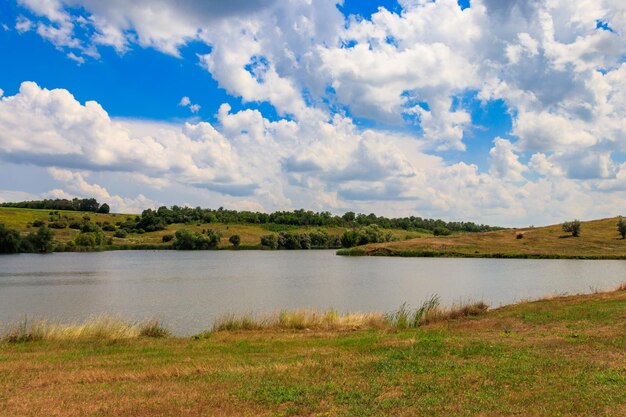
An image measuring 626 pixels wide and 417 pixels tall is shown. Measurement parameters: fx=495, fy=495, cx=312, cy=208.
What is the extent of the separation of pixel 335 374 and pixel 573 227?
112 m

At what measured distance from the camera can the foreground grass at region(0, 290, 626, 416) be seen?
9.73 meters

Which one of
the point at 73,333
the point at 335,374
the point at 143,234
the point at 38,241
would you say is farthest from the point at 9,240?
the point at 335,374

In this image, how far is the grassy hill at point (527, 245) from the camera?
94.2 metres

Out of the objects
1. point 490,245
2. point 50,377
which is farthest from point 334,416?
point 490,245

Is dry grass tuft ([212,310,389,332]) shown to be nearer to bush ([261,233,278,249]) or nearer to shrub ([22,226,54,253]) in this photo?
shrub ([22,226,54,253])

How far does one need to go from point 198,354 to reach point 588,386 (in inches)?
442

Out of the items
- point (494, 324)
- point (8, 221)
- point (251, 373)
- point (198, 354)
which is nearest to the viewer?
point (251, 373)

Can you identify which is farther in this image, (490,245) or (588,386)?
(490,245)

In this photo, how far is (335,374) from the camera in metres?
12.2

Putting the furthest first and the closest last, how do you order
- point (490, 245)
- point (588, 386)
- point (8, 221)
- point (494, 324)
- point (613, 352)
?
point (8, 221) < point (490, 245) < point (494, 324) < point (613, 352) < point (588, 386)

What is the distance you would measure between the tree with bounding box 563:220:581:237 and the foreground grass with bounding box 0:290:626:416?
327 ft

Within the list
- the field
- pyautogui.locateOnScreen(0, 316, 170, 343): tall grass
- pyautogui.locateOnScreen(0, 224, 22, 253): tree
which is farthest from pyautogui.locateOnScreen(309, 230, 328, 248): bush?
pyautogui.locateOnScreen(0, 316, 170, 343): tall grass

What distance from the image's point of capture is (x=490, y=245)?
106m

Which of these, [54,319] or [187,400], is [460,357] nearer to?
[187,400]
